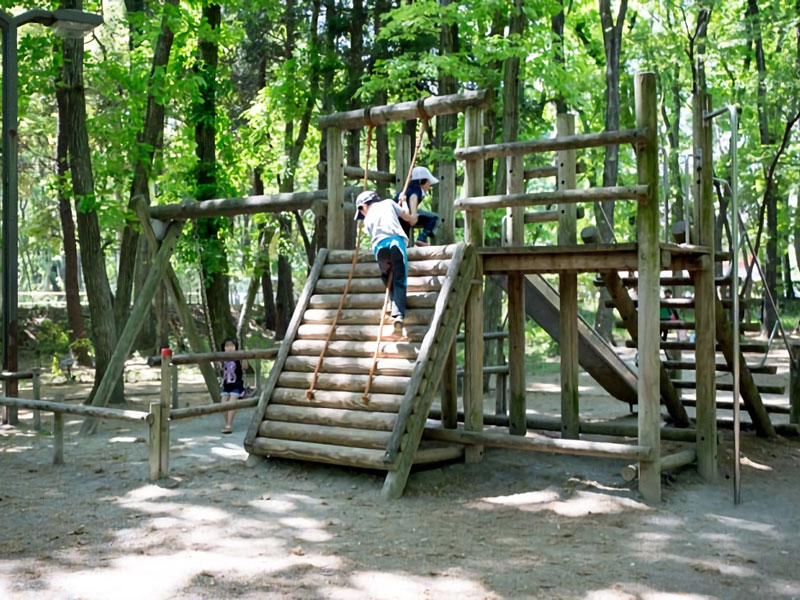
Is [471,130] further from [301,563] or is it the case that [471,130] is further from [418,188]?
[301,563]

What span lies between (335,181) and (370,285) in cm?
144

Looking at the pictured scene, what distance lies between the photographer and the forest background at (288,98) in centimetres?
1440

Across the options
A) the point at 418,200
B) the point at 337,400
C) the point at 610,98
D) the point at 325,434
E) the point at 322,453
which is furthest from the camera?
the point at 610,98

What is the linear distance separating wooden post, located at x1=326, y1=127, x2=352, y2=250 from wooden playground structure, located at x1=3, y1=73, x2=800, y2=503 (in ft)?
0.05

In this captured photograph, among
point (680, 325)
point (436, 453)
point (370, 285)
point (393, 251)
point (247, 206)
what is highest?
point (247, 206)

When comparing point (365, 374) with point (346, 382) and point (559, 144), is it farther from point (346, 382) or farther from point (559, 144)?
point (559, 144)


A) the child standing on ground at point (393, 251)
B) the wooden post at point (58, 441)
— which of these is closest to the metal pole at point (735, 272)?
the child standing on ground at point (393, 251)

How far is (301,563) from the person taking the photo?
6.08 m

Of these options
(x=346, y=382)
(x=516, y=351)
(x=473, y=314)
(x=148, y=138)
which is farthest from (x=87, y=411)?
(x=148, y=138)

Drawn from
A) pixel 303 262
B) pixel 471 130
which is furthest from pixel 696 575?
pixel 303 262

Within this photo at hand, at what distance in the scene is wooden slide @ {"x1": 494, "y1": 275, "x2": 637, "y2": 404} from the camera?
414 inches

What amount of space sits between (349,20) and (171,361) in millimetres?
12046

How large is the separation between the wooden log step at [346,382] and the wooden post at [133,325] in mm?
3364

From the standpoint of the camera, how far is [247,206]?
37.1ft
